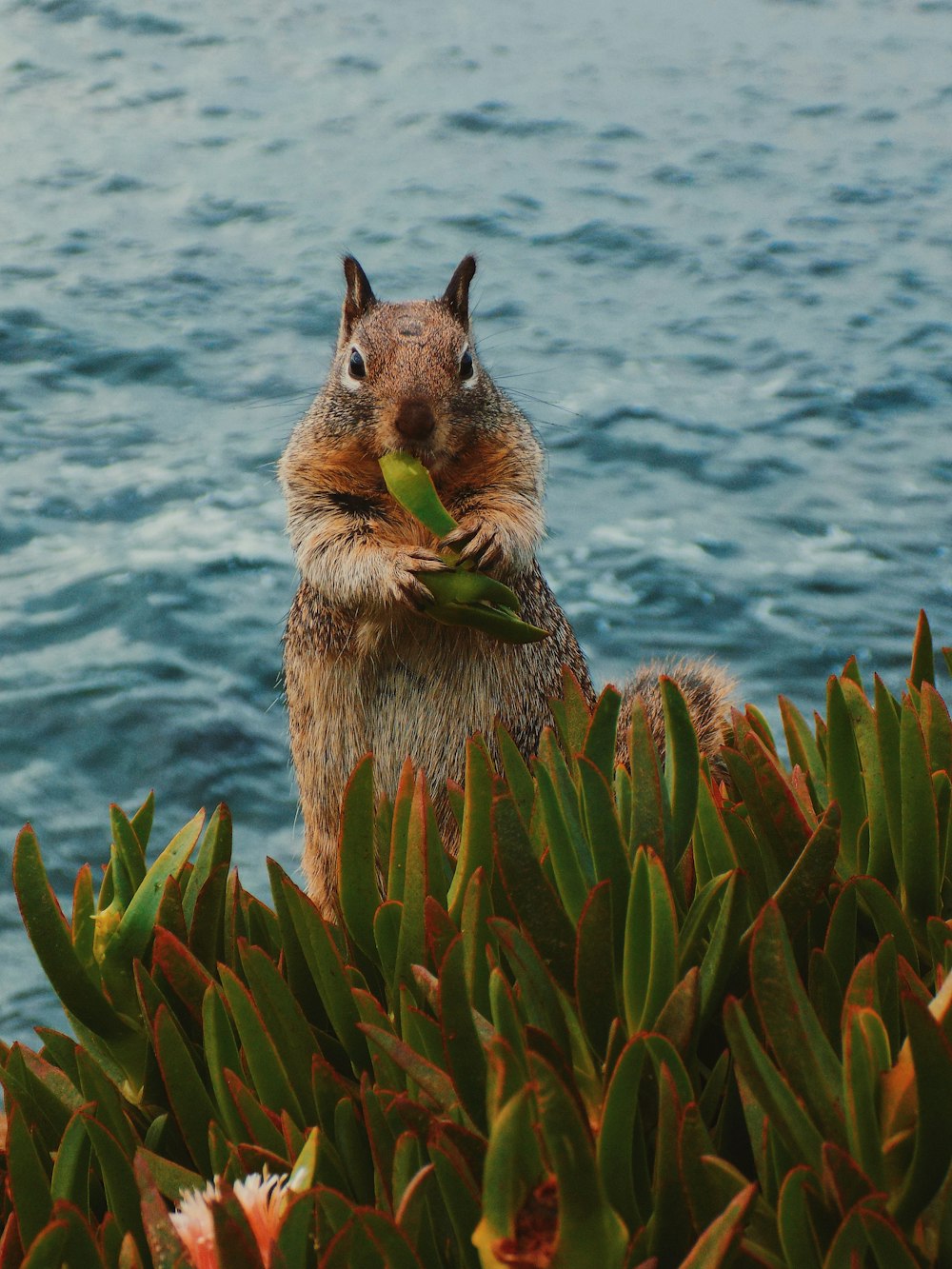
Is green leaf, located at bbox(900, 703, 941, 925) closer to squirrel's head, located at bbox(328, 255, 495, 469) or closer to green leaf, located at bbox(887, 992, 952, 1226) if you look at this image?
green leaf, located at bbox(887, 992, 952, 1226)

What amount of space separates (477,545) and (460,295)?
1.09 metres

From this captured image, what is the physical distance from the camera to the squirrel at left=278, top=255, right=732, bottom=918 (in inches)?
125

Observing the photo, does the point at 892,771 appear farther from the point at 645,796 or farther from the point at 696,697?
the point at 696,697

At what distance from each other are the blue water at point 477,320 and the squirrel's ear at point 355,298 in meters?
0.35

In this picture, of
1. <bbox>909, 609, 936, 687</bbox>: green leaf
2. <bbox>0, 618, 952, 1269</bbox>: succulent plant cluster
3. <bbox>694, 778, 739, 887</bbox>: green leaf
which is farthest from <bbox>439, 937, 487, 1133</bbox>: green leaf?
<bbox>909, 609, 936, 687</bbox>: green leaf

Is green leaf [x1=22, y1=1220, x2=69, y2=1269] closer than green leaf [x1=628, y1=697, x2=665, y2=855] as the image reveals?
Yes

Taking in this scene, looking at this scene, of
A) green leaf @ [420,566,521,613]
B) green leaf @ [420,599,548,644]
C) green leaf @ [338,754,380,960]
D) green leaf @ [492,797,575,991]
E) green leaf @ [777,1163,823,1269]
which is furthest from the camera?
green leaf @ [420,566,521,613]

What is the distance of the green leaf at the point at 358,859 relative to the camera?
5.51ft

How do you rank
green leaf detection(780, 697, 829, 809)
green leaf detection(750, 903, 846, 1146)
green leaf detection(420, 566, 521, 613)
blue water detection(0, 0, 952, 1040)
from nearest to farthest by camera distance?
green leaf detection(750, 903, 846, 1146), green leaf detection(780, 697, 829, 809), green leaf detection(420, 566, 521, 613), blue water detection(0, 0, 952, 1040)

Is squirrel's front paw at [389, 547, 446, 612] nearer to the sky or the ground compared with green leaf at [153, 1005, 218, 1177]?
nearer to the sky

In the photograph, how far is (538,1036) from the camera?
1.21 metres

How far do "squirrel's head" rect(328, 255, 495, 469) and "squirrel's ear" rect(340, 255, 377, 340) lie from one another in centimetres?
10

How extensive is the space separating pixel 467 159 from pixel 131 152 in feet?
9.05

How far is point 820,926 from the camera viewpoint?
165cm
